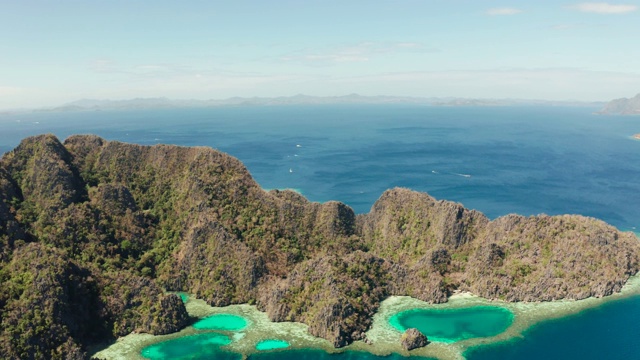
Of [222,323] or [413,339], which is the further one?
[222,323]

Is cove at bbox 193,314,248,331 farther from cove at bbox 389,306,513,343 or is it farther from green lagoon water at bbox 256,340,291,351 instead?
cove at bbox 389,306,513,343

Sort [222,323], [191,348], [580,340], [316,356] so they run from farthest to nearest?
1. [222,323]
2. [580,340]
3. [191,348]
4. [316,356]

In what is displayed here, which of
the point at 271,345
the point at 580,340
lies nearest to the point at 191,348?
the point at 271,345

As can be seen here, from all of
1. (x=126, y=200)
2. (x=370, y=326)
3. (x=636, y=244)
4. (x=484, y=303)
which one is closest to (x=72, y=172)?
(x=126, y=200)

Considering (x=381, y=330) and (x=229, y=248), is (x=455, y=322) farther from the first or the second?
(x=229, y=248)

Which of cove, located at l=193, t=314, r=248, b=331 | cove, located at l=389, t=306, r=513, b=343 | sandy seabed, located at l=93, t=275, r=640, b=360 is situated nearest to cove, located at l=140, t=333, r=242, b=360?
sandy seabed, located at l=93, t=275, r=640, b=360

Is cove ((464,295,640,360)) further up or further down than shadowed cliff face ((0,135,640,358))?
further down
